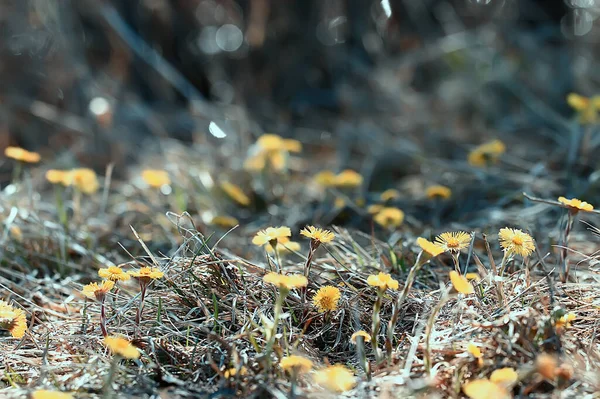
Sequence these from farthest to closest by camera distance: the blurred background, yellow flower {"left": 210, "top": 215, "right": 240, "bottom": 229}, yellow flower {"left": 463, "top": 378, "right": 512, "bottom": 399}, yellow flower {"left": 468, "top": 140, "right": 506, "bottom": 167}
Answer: the blurred background < yellow flower {"left": 468, "top": 140, "right": 506, "bottom": 167} < yellow flower {"left": 210, "top": 215, "right": 240, "bottom": 229} < yellow flower {"left": 463, "top": 378, "right": 512, "bottom": 399}

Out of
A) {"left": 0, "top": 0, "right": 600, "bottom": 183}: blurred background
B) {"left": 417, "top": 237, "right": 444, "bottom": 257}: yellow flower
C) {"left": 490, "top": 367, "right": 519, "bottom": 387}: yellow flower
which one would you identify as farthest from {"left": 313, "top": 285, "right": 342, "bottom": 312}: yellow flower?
{"left": 0, "top": 0, "right": 600, "bottom": 183}: blurred background

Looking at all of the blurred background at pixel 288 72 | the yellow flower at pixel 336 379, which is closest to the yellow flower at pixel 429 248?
the yellow flower at pixel 336 379

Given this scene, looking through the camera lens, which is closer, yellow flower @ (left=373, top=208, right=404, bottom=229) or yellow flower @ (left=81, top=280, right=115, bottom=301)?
yellow flower @ (left=81, top=280, right=115, bottom=301)

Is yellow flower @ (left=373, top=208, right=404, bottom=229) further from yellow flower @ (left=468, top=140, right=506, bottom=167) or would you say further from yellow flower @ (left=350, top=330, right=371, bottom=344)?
yellow flower @ (left=350, top=330, right=371, bottom=344)

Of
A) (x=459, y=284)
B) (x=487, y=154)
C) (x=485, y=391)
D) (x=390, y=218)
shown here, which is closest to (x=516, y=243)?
(x=459, y=284)

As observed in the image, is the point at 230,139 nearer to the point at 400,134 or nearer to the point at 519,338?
the point at 400,134

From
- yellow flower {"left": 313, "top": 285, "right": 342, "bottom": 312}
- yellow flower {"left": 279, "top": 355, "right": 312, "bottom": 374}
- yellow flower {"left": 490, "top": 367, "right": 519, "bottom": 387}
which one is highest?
yellow flower {"left": 313, "top": 285, "right": 342, "bottom": 312}
